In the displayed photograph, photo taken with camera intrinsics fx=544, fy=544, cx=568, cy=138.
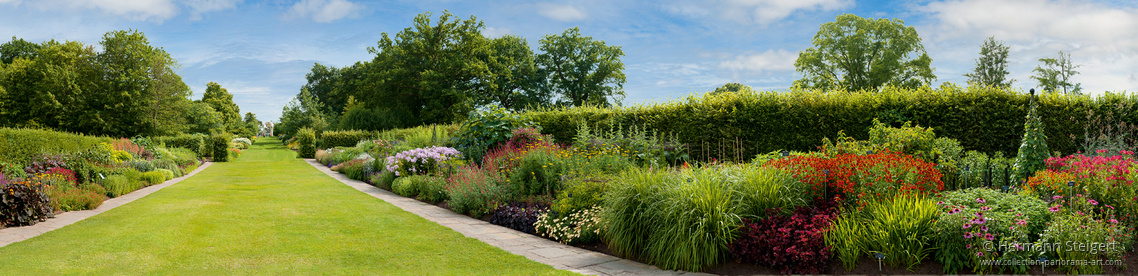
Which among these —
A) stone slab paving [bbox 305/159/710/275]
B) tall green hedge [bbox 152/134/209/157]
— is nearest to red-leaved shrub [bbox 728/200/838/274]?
stone slab paving [bbox 305/159/710/275]

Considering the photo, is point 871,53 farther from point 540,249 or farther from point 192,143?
point 192,143

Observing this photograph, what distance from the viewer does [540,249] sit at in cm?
524

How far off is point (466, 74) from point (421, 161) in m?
19.1

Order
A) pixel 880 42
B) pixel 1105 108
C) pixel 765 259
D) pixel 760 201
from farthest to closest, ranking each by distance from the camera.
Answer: pixel 880 42 → pixel 1105 108 → pixel 760 201 → pixel 765 259

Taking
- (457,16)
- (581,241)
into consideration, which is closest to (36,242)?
(581,241)

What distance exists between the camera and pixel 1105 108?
7926 mm

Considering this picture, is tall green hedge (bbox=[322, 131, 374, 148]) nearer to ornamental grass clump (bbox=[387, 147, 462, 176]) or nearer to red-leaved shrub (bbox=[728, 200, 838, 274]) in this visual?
ornamental grass clump (bbox=[387, 147, 462, 176])

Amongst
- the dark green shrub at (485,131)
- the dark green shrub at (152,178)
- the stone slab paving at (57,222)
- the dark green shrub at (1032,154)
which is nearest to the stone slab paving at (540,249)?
the dark green shrub at (485,131)

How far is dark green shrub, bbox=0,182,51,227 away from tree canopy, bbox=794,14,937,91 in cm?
2612

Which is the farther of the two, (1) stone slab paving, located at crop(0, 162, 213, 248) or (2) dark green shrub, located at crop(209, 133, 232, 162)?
(2) dark green shrub, located at crop(209, 133, 232, 162)

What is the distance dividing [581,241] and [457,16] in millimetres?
27381

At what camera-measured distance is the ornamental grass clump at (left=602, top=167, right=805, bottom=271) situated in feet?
13.9

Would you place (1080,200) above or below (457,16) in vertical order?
below

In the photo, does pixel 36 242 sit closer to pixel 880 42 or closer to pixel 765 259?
pixel 765 259
